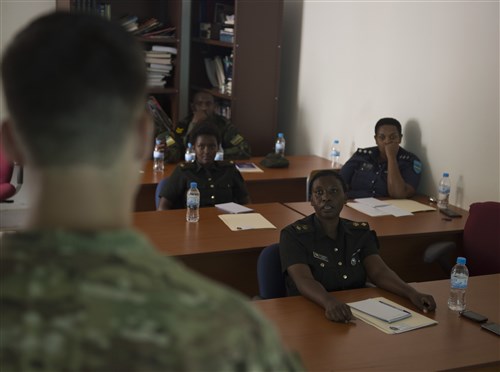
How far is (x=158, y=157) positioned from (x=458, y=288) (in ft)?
9.23

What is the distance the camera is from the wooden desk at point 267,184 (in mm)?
4789

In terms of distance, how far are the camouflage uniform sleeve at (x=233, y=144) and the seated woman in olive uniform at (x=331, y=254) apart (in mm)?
2390

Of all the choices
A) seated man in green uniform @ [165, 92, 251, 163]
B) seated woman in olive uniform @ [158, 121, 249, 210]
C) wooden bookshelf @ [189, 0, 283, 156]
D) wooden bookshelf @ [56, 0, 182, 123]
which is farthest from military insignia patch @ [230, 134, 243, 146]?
seated woman in olive uniform @ [158, 121, 249, 210]

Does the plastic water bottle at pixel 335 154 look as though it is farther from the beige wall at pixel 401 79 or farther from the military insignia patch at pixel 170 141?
the military insignia patch at pixel 170 141

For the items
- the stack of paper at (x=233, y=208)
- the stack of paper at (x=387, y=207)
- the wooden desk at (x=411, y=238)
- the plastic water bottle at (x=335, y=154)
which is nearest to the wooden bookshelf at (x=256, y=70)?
the plastic water bottle at (x=335, y=154)

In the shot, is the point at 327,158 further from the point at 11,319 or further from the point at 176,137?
the point at 11,319

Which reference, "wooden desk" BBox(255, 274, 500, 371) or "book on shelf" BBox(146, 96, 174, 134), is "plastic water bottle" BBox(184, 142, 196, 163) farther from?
"wooden desk" BBox(255, 274, 500, 371)

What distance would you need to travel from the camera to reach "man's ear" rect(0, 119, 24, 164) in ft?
2.41

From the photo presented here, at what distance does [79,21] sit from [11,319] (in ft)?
0.98

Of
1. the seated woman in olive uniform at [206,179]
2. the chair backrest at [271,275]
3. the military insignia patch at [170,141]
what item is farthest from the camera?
the military insignia patch at [170,141]

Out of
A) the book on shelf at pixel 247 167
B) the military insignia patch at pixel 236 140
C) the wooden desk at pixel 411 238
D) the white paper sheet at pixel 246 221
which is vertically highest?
the military insignia patch at pixel 236 140

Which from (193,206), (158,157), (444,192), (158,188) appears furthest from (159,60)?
(444,192)

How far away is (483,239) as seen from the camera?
3863 millimetres

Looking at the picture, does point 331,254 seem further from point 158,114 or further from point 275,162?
point 158,114
